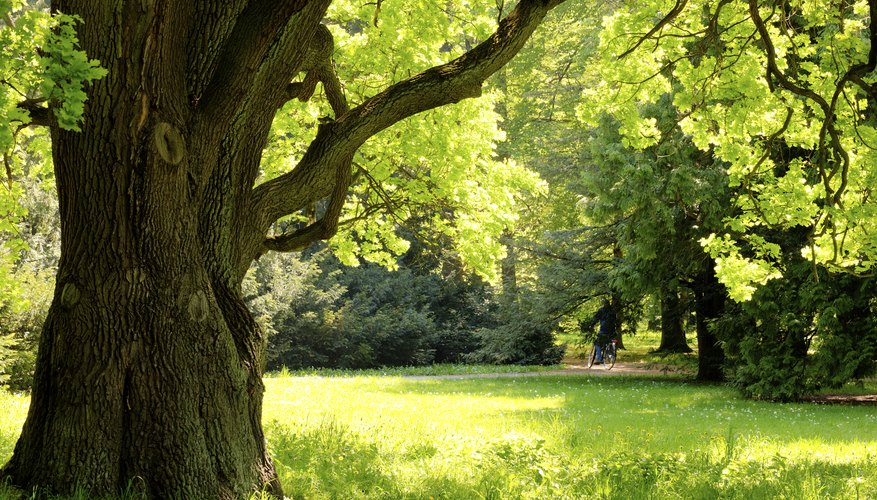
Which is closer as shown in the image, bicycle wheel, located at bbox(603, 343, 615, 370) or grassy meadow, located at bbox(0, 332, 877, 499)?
grassy meadow, located at bbox(0, 332, 877, 499)

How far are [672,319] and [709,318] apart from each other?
6.80 ft

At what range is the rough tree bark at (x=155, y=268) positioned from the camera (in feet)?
15.2

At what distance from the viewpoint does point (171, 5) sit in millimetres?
4781

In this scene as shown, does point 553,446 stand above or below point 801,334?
below

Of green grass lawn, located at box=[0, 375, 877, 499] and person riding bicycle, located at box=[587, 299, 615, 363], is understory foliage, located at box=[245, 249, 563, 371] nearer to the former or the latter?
person riding bicycle, located at box=[587, 299, 615, 363]

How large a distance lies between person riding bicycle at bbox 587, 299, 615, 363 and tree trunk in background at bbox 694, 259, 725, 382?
2.91m

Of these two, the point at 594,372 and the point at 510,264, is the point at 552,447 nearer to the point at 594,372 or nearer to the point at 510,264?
the point at 594,372

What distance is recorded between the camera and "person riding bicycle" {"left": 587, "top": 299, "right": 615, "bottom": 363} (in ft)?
75.0

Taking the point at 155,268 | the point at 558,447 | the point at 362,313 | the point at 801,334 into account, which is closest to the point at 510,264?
the point at 362,313

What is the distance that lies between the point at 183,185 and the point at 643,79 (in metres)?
6.86

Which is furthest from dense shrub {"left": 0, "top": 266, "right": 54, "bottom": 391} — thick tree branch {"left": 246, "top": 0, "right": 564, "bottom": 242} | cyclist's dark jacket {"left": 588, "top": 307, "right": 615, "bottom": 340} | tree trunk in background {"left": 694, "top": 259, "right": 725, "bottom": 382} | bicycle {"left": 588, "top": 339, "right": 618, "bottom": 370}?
bicycle {"left": 588, "top": 339, "right": 618, "bottom": 370}

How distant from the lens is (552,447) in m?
8.09

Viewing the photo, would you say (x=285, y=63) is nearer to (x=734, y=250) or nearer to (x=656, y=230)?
(x=734, y=250)

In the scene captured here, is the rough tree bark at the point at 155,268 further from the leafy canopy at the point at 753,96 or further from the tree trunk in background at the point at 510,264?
the tree trunk in background at the point at 510,264
